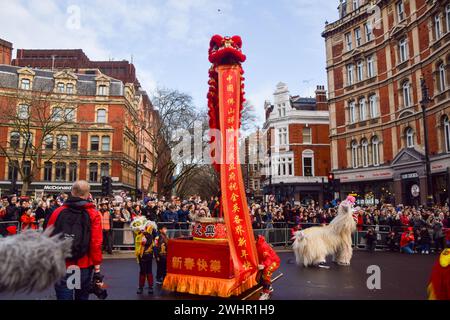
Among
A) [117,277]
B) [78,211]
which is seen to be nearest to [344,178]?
[117,277]

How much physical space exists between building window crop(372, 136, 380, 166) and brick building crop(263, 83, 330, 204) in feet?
31.9

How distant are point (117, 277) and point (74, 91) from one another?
1525 inches

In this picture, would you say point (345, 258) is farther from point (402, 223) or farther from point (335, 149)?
point (335, 149)

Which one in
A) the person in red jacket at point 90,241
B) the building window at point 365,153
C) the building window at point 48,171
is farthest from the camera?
the building window at point 48,171

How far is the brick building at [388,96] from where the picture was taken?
2275 cm

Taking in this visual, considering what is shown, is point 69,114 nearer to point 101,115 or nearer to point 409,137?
point 101,115

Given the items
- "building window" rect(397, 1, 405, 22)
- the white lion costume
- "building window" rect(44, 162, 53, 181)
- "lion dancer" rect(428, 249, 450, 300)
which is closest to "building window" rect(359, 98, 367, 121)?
"building window" rect(397, 1, 405, 22)

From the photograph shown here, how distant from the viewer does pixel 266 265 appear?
6.64 m

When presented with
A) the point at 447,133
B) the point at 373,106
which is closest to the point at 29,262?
the point at 447,133

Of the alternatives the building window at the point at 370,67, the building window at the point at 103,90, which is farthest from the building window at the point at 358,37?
the building window at the point at 103,90

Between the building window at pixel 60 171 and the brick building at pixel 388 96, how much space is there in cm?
3043

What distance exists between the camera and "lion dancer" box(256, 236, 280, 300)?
6574mm

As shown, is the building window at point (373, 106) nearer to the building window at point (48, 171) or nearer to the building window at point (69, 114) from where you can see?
the building window at point (69, 114)

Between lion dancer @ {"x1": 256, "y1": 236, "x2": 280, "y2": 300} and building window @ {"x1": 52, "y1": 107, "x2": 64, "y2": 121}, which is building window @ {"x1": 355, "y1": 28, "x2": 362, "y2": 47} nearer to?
building window @ {"x1": 52, "y1": 107, "x2": 64, "y2": 121}
